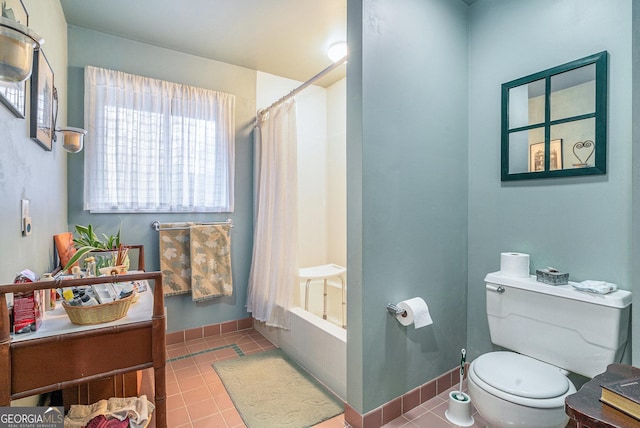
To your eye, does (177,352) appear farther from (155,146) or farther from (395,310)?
(395,310)

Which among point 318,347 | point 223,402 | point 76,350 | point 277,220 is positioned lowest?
Answer: point 223,402

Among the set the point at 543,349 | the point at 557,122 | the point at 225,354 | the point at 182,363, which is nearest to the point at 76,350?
the point at 182,363

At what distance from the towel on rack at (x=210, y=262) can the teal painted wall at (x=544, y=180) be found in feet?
Answer: 6.33

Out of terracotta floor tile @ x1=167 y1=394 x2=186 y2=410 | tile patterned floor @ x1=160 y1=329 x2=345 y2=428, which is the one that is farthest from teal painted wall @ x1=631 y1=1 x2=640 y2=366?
terracotta floor tile @ x1=167 y1=394 x2=186 y2=410

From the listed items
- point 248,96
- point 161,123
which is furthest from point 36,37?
point 248,96

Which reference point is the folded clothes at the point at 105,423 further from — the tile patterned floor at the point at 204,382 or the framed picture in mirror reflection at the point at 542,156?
the framed picture in mirror reflection at the point at 542,156

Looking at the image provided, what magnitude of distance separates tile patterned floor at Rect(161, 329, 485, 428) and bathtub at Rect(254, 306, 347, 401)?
21 centimetres

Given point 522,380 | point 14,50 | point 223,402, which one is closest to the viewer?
point 14,50

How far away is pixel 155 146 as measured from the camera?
2.48 meters

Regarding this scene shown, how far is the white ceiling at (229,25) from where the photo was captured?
1.98 metres

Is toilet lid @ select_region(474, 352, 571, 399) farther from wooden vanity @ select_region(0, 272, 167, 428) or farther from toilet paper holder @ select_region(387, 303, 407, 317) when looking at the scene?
wooden vanity @ select_region(0, 272, 167, 428)

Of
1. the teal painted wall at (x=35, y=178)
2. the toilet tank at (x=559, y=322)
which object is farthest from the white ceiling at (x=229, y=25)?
the toilet tank at (x=559, y=322)

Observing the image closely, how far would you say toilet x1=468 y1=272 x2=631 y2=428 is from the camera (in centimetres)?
125

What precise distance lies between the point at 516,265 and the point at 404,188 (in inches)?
29.2
